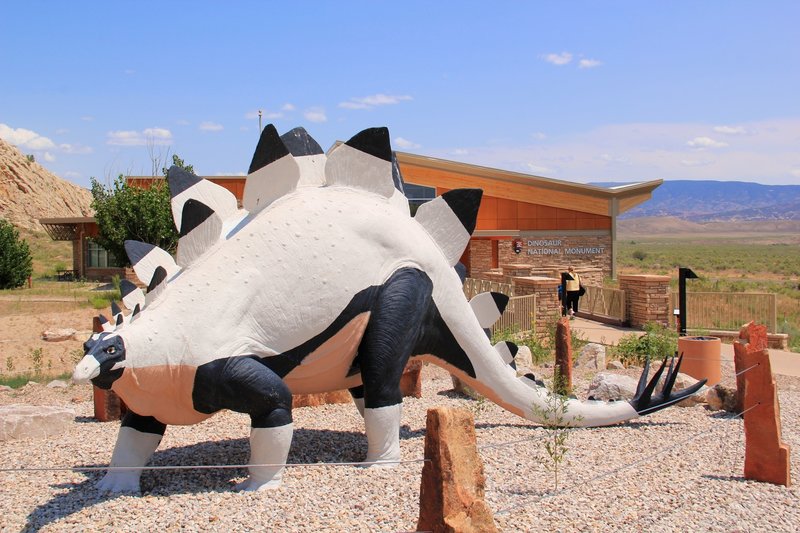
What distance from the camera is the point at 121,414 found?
6914 mm

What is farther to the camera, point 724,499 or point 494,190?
point 494,190

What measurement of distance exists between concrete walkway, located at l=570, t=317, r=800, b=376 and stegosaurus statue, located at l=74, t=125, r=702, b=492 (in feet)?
20.0

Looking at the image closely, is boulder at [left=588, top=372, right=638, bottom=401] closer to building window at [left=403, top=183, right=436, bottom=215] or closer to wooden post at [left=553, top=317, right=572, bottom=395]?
wooden post at [left=553, top=317, right=572, bottom=395]

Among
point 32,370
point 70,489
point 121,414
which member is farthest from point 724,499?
point 32,370

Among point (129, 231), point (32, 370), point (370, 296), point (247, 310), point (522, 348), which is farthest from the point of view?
point (129, 231)

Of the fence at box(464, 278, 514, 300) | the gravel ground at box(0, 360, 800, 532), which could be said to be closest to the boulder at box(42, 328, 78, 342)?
the fence at box(464, 278, 514, 300)

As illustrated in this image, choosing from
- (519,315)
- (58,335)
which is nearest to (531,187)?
(519,315)

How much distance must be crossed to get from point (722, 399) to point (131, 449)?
5.51 meters

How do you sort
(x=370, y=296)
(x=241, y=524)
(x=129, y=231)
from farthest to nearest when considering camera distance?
1. (x=129, y=231)
2. (x=370, y=296)
3. (x=241, y=524)

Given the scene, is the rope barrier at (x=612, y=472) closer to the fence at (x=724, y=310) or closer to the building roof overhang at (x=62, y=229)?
the fence at (x=724, y=310)

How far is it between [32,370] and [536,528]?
1004 cm

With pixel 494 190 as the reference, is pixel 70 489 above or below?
below

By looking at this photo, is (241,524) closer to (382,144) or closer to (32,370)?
(382,144)

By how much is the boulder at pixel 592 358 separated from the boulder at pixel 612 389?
3.03 meters
